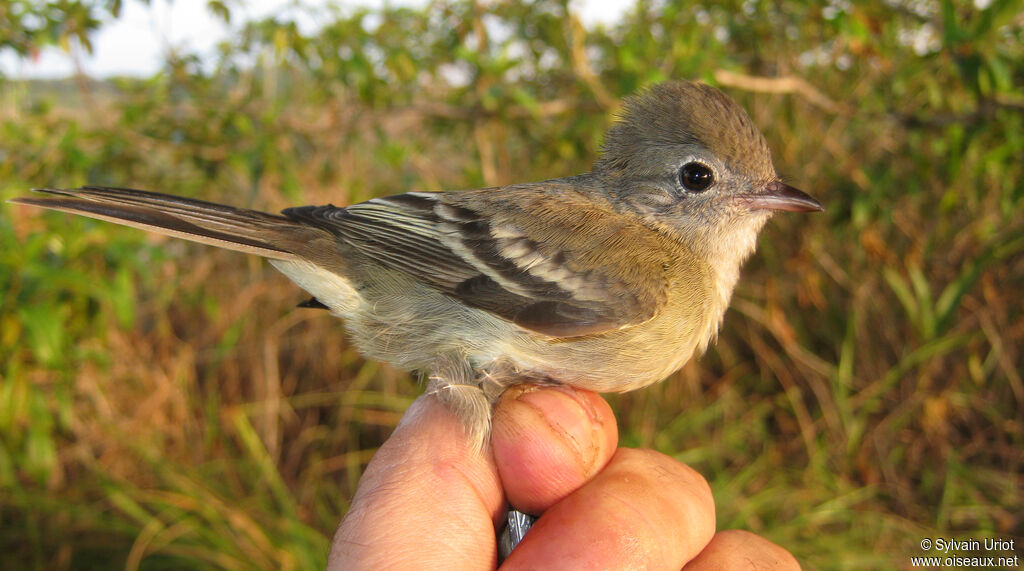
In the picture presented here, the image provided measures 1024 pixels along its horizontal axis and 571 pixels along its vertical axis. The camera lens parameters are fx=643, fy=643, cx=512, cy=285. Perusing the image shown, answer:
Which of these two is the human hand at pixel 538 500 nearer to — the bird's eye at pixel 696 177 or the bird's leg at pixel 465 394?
the bird's leg at pixel 465 394

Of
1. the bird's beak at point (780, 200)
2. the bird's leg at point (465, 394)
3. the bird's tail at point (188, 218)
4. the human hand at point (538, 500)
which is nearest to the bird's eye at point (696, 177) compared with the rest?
the bird's beak at point (780, 200)

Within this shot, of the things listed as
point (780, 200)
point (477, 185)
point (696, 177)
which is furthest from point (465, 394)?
point (477, 185)

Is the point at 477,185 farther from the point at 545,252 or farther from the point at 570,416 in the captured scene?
the point at 570,416

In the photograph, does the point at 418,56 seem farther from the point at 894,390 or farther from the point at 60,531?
the point at 894,390

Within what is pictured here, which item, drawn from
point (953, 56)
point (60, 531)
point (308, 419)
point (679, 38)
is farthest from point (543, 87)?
point (60, 531)

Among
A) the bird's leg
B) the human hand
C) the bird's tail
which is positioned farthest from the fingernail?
the bird's tail
